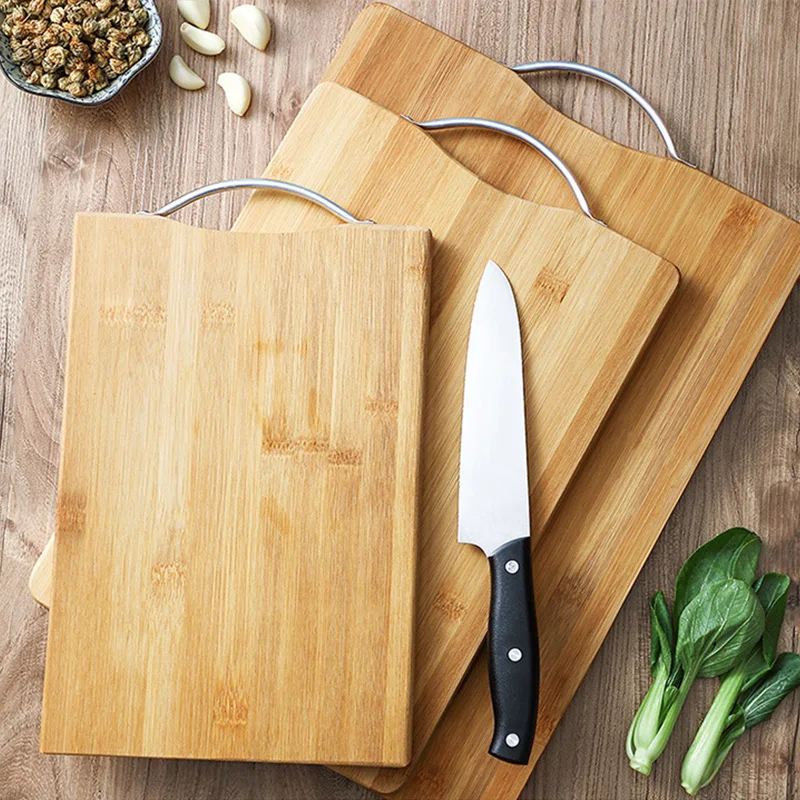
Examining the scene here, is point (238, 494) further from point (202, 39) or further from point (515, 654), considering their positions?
point (202, 39)

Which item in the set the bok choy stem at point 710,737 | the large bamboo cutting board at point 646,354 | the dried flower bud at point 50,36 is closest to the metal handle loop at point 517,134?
the large bamboo cutting board at point 646,354

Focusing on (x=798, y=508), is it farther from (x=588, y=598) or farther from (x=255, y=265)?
(x=255, y=265)

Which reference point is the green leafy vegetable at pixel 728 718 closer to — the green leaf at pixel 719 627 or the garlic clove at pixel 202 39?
the green leaf at pixel 719 627

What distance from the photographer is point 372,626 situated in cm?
104

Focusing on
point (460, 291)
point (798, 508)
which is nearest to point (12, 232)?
point (460, 291)

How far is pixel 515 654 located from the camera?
1026mm

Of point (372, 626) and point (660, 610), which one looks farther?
point (660, 610)

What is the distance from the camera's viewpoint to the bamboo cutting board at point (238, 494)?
1.03 m

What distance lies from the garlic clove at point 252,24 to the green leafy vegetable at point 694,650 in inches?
35.0

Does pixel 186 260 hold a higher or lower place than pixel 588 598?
higher

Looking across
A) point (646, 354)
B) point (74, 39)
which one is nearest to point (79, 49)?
point (74, 39)

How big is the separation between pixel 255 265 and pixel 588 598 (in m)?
0.55

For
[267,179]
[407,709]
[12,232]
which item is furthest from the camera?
[12,232]

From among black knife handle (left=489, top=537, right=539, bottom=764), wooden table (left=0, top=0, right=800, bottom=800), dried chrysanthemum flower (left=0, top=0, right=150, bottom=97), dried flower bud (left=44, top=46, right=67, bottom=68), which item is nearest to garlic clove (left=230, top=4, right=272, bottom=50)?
wooden table (left=0, top=0, right=800, bottom=800)
